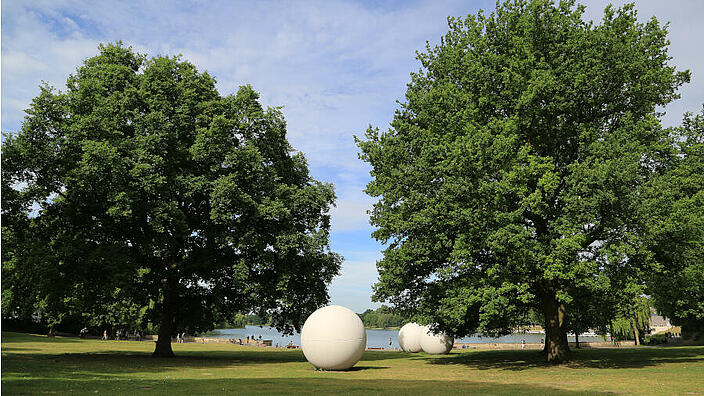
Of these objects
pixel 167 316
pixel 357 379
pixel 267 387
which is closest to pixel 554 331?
pixel 357 379

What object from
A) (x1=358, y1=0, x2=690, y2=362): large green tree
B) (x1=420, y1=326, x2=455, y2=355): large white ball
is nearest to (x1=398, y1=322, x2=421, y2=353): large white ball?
(x1=420, y1=326, x2=455, y2=355): large white ball

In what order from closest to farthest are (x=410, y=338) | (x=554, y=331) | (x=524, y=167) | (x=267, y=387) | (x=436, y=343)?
(x=267, y=387) < (x=524, y=167) < (x=554, y=331) < (x=436, y=343) < (x=410, y=338)

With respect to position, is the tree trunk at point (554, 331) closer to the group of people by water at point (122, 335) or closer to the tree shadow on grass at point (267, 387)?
the tree shadow on grass at point (267, 387)

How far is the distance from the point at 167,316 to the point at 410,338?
78.8 ft

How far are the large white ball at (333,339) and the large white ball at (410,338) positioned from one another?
2332 cm

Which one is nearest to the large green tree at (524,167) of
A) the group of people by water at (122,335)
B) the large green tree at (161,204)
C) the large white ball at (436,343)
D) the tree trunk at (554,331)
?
the tree trunk at (554,331)

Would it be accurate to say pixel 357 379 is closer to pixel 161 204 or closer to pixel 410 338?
pixel 161 204

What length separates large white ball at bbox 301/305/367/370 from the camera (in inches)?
1033

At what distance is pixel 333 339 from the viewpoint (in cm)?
2619

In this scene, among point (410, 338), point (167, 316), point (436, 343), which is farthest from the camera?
point (410, 338)

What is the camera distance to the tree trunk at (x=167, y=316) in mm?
35438

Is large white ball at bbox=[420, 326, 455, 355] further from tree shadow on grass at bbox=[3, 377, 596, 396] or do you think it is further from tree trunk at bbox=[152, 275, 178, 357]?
tree shadow on grass at bbox=[3, 377, 596, 396]

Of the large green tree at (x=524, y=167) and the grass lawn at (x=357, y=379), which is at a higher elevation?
the large green tree at (x=524, y=167)

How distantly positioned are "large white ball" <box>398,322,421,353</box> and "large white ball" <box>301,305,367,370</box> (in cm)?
2332
